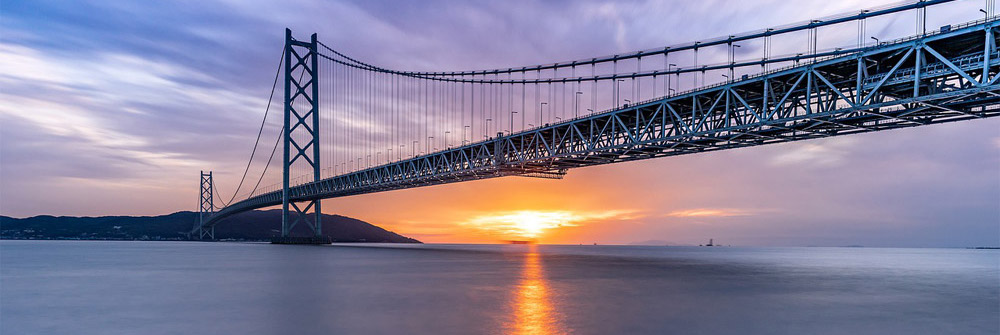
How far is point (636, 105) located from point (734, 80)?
7.21 m

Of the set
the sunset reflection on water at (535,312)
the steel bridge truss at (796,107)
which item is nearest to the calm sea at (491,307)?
the sunset reflection on water at (535,312)

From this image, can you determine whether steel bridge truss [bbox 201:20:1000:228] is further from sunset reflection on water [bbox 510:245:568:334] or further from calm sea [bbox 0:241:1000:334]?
sunset reflection on water [bbox 510:245:568:334]

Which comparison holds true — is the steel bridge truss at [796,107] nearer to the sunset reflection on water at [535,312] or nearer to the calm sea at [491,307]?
the calm sea at [491,307]

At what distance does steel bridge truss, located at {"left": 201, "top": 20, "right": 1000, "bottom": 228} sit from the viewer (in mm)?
25938

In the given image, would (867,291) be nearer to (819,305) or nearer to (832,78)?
(819,305)

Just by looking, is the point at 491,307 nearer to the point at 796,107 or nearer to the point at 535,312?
the point at 535,312

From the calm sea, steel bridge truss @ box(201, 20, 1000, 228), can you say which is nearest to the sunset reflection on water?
the calm sea

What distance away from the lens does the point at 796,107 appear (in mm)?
32562

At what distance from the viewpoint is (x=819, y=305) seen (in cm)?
1730

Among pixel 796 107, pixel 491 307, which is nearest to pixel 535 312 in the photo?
pixel 491 307

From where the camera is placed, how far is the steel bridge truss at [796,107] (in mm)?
25938

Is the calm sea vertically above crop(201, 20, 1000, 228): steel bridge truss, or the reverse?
crop(201, 20, 1000, 228): steel bridge truss

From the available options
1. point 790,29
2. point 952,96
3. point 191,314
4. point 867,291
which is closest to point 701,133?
point 790,29

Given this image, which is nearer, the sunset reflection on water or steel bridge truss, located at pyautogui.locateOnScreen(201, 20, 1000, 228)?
the sunset reflection on water
